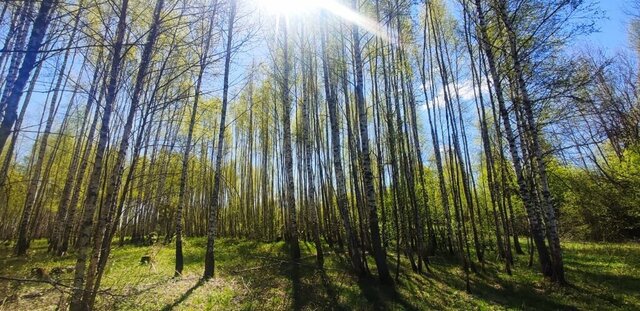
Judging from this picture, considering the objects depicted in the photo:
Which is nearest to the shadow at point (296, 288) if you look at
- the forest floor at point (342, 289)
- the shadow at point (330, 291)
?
the forest floor at point (342, 289)

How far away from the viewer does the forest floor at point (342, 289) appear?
7176 millimetres

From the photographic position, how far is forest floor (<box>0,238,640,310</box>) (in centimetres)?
718

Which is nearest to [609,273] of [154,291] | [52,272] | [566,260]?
[566,260]

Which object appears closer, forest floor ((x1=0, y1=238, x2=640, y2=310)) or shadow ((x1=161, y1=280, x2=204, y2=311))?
shadow ((x1=161, y1=280, x2=204, y2=311))

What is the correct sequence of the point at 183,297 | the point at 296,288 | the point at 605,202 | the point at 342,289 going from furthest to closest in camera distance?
the point at 605,202 → the point at 296,288 → the point at 342,289 → the point at 183,297

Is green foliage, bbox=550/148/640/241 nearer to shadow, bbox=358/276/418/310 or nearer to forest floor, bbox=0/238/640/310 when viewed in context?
forest floor, bbox=0/238/640/310

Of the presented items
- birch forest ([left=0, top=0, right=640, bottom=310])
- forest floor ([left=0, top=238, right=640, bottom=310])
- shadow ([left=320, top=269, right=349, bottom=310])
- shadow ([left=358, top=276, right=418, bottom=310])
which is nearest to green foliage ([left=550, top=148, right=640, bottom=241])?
birch forest ([left=0, top=0, right=640, bottom=310])

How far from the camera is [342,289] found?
8.67 metres

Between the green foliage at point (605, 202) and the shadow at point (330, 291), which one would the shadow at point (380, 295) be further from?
the green foliage at point (605, 202)

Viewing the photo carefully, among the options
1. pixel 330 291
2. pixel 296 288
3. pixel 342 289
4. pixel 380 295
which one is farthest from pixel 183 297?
pixel 380 295

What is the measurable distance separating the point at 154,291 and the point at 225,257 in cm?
616

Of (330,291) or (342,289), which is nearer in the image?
(330,291)

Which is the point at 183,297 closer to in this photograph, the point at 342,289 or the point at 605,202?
the point at 342,289

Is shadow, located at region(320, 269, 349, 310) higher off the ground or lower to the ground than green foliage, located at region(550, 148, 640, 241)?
lower
